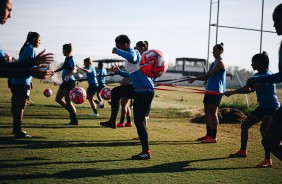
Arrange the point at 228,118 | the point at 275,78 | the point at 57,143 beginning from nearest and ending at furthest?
the point at 275,78 → the point at 57,143 → the point at 228,118

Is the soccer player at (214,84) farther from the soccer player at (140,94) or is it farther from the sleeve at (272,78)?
the sleeve at (272,78)

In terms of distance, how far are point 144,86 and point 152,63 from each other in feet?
1.59

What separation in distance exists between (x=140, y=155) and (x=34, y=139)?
2.91 m

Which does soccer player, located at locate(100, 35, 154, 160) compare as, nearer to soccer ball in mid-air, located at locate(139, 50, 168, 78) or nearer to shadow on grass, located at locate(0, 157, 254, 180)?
soccer ball in mid-air, located at locate(139, 50, 168, 78)

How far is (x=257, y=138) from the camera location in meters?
8.94

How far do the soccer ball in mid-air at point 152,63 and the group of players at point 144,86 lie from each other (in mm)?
126

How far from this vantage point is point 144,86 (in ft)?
19.1

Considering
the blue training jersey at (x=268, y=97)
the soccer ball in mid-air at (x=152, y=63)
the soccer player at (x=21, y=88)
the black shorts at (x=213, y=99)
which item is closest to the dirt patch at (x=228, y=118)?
the black shorts at (x=213, y=99)

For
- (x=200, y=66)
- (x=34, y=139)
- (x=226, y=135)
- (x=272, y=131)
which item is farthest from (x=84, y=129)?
(x=200, y=66)

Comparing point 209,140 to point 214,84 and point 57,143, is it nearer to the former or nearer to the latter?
point 214,84

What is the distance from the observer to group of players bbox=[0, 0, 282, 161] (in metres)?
4.11

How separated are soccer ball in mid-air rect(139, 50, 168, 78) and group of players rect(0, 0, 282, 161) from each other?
126 mm


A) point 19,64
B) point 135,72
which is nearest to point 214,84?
point 135,72

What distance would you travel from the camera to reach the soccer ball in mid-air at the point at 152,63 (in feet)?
19.1
